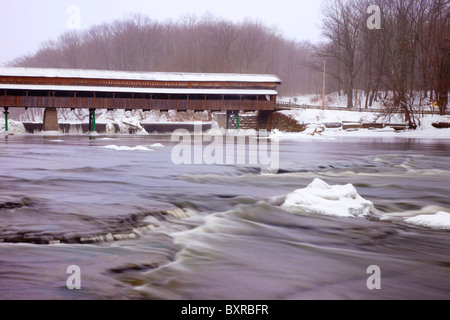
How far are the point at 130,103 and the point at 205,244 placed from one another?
128 ft

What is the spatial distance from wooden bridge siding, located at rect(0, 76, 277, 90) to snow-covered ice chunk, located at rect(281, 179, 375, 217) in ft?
122

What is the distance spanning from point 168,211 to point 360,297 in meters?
3.41

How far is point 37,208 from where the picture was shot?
241 inches

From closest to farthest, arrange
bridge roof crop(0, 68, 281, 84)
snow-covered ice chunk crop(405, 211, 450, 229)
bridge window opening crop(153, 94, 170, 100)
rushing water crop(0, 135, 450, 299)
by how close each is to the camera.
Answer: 1. rushing water crop(0, 135, 450, 299)
2. snow-covered ice chunk crop(405, 211, 450, 229)
3. bridge roof crop(0, 68, 281, 84)
4. bridge window opening crop(153, 94, 170, 100)

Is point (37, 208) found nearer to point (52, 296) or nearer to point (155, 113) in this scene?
point (52, 296)

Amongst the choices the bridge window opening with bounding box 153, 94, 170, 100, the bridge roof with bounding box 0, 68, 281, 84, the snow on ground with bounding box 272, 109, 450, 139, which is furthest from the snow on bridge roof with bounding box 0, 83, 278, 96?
the snow on ground with bounding box 272, 109, 450, 139

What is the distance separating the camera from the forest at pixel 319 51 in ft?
152

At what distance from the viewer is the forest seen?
46.2m

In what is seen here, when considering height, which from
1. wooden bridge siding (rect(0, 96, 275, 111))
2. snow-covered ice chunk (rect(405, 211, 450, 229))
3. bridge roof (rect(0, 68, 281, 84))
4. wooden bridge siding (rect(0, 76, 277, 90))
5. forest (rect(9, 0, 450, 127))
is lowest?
snow-covered ice chunk (rect(405, 211, 450, 229))

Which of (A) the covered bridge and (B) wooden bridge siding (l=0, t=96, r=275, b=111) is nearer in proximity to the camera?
(B) wooden bridge siding (l=0, t=96, r=275, b=111)

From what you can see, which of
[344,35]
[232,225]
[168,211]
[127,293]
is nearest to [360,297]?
[127,293]

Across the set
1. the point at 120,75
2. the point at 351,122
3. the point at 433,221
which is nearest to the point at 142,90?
the point at 120,75

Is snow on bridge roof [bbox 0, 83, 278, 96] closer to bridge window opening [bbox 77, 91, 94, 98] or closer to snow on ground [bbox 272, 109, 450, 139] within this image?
bridge window opening [bbox 77, 91, 94, 98]

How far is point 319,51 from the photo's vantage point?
65.6 meters
